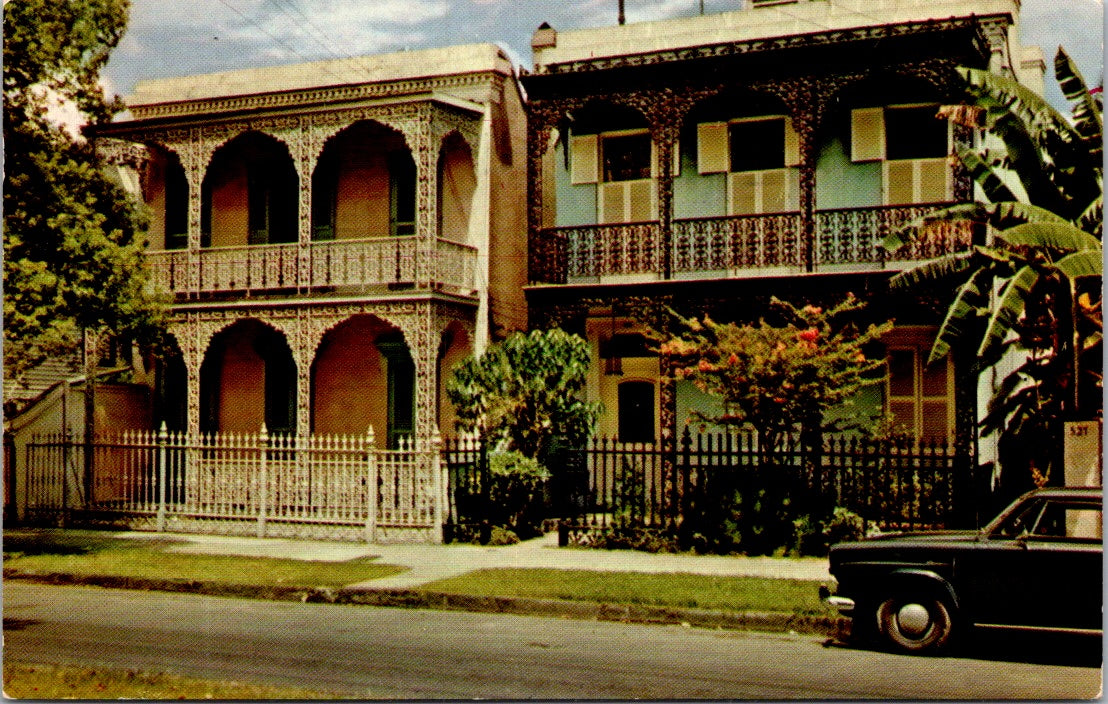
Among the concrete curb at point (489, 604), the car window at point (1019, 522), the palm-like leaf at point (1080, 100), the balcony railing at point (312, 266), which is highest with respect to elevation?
the palm-like leaf at point (1080, 100)

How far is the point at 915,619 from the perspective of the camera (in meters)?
9.65

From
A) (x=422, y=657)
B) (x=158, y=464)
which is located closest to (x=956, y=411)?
(x=422, y=657)

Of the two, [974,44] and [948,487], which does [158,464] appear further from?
[974,44]

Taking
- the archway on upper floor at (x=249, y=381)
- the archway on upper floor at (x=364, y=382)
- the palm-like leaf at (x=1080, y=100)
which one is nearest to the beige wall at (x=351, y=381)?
the archway on upper floor at (x=364, y=382)

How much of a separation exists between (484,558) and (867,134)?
381 inches

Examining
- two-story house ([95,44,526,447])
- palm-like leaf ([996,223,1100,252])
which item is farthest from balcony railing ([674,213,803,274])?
palm-like leaf ([996,223,1100,252])

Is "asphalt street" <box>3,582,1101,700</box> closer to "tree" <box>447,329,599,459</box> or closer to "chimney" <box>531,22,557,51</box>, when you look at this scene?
"tree" <box>447,329,599,459</box>

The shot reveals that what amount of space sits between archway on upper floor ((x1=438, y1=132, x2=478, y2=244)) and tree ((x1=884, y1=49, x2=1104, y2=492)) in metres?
8.83

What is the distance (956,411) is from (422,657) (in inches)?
457

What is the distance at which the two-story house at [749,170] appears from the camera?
18078 mm

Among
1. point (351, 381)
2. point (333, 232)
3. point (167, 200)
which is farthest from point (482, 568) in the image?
point (167, 200)

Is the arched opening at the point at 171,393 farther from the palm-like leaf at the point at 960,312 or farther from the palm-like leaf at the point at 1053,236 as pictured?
the palm-like leaf at the point at 1053,236

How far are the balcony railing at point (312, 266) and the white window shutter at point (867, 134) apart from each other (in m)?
6.98

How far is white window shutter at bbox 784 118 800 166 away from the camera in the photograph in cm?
1952
